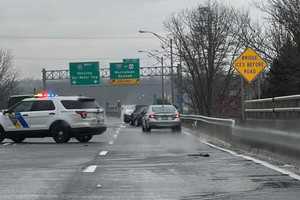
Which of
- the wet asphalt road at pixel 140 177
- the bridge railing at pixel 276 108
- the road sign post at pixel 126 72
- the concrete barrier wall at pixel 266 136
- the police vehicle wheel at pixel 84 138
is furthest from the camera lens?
the road sign post at pixel 126 72

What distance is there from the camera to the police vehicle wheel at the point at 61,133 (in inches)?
1021

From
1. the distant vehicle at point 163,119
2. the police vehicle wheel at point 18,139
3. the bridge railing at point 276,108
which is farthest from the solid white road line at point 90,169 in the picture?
the distant vehicle at point 163,119

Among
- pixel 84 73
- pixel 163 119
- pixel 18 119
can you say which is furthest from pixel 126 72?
pixel 18 119

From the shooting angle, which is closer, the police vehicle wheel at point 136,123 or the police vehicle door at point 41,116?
the police vehicle door at point 41,116

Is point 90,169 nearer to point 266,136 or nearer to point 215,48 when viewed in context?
point 266,136

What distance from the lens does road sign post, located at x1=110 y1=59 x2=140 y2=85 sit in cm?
7294

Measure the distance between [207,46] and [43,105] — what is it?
31154 mm

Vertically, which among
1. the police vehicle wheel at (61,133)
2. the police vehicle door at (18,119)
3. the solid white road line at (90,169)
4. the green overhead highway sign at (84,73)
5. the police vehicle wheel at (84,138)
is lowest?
the solid white road line at (90,169)

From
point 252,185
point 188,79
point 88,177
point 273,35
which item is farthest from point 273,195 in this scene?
point 188,79

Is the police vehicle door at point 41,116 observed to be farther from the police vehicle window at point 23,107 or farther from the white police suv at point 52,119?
the police vehicle window at point 23,107

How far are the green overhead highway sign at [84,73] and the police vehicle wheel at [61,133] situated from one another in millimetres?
44024

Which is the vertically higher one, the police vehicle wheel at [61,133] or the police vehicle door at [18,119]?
the police vehicle door at [18,119]

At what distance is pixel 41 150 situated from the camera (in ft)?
71.7

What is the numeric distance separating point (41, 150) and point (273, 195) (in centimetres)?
1264
